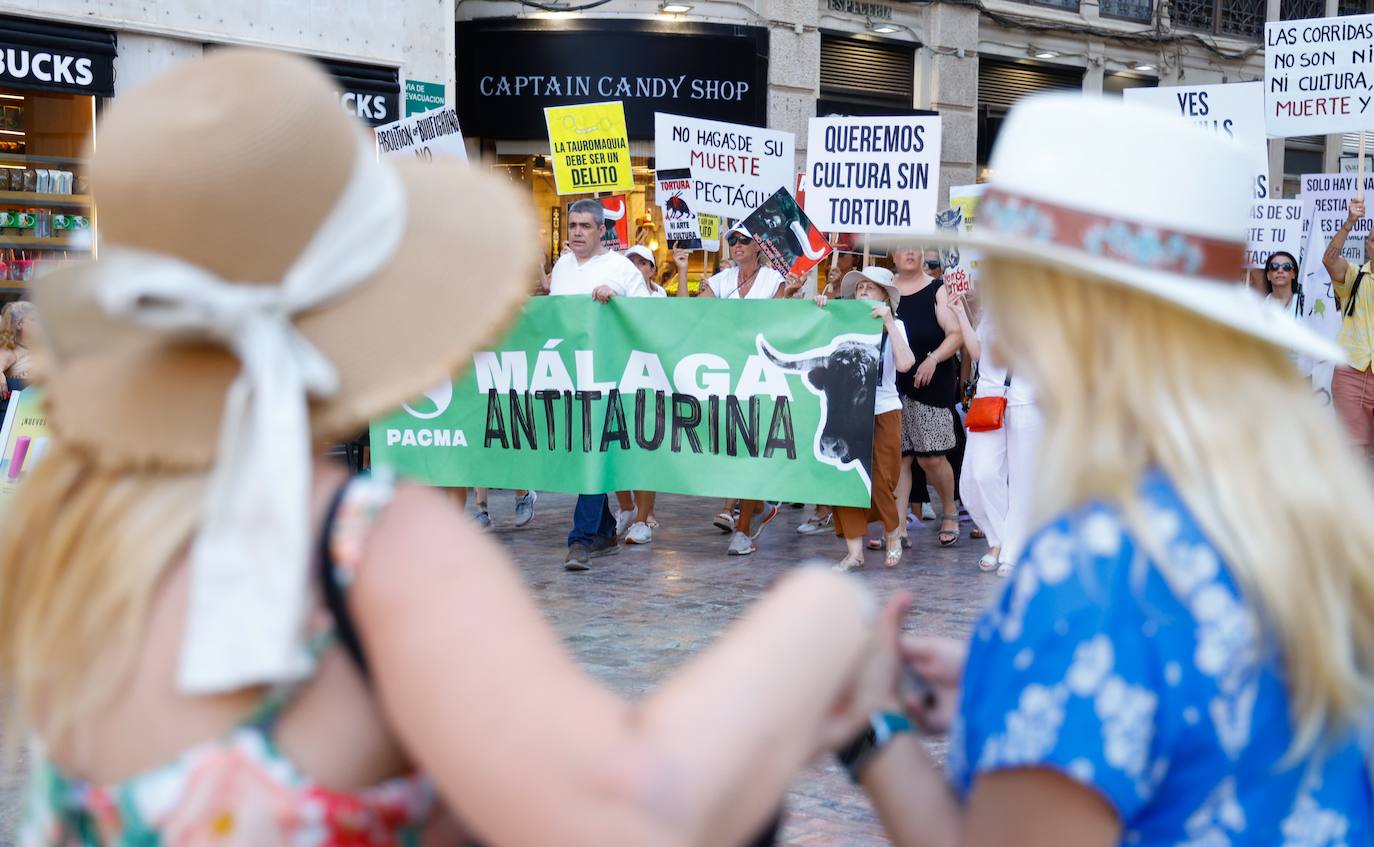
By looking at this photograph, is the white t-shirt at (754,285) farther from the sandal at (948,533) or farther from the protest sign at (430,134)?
the protest sign at (430,134)

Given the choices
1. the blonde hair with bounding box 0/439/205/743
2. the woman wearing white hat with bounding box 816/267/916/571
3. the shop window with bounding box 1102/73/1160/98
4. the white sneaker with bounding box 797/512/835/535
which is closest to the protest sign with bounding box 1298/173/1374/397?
the white sneaker with bounding box 797/512/835/535

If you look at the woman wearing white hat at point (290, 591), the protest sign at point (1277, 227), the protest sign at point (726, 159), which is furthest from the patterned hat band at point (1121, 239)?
the protest sign at point (1277, 227)

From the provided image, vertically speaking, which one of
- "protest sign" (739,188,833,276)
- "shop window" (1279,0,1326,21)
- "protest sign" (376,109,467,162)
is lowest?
"protest sign" (739,188,833,276)

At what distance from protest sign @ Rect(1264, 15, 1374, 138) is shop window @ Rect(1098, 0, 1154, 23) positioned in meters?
12.5

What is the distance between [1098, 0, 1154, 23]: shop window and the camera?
26422mm

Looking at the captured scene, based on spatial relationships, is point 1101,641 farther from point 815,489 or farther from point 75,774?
point 815,489

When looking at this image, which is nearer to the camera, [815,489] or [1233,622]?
[1233,622]

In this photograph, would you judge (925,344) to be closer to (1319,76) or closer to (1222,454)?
(1319,76)

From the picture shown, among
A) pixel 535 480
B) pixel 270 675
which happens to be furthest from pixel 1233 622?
pixel 535 480

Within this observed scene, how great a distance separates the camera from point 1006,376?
9.66 metres

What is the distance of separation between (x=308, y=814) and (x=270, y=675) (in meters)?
0.13

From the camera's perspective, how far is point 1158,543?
1498 millimetres

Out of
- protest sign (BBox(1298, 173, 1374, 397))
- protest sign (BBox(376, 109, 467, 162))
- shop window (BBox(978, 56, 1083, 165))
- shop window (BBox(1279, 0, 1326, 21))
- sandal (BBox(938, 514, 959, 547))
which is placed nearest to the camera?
sandal (BBox(938, 514, 959, 547))

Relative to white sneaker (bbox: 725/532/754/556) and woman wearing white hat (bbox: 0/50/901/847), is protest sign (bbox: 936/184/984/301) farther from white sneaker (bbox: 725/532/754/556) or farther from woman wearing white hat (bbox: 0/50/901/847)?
woman wearing white hat (bbox: 0/50/901/847)
